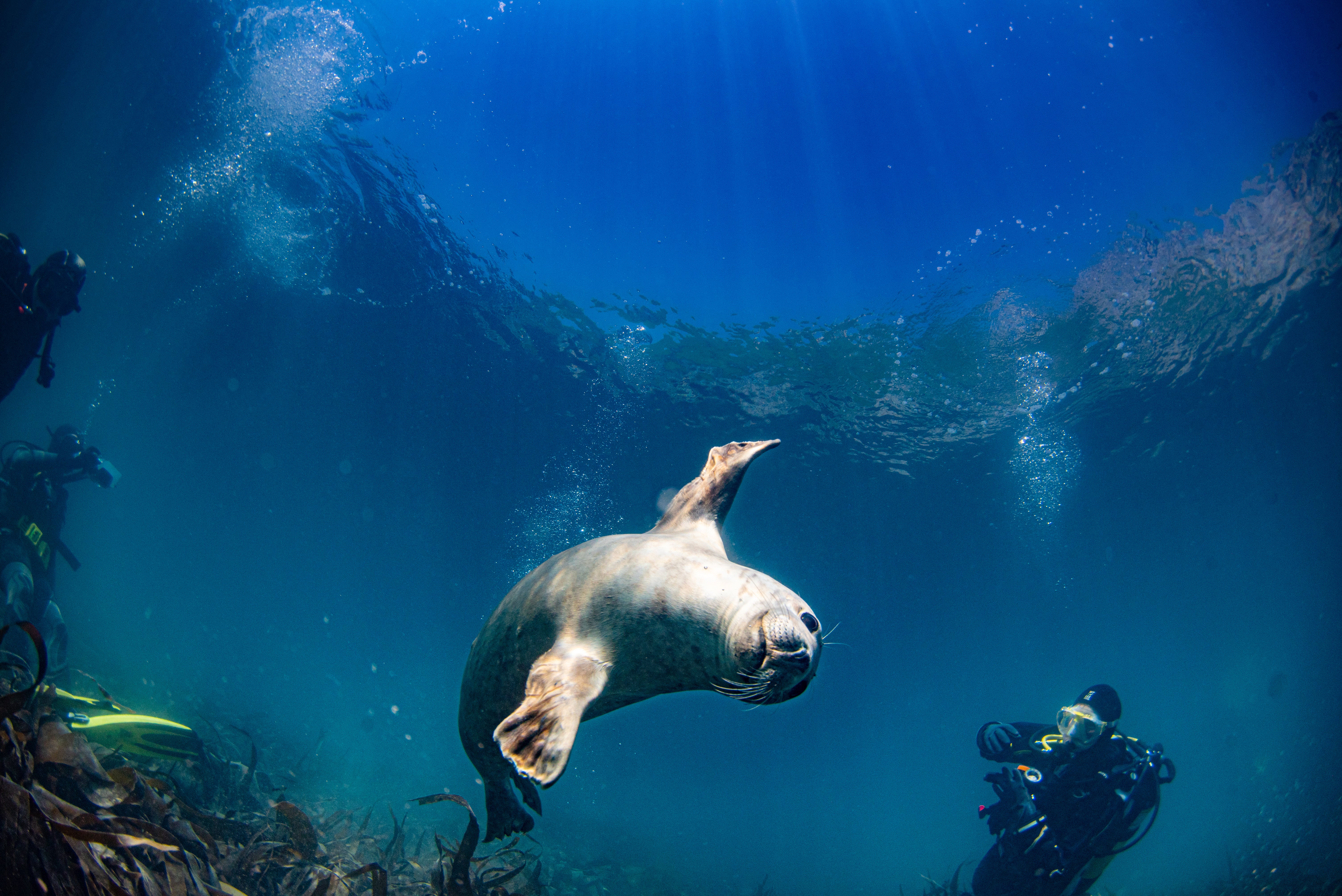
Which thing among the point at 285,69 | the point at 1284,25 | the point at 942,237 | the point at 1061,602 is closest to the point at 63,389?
A: the point at 285,69

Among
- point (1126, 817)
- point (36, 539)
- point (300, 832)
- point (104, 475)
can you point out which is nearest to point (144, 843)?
point (300, 832)

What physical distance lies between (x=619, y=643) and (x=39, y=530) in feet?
40.8

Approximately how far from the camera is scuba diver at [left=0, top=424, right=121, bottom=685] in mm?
7691

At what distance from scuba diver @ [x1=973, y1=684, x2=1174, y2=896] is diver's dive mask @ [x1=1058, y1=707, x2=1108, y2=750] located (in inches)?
0.4

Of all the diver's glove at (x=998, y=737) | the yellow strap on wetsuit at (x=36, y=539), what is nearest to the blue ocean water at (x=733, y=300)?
the yellow strap on wetsuit at (x=36, y=539)

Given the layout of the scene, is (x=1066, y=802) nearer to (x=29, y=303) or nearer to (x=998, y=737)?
(x=998, y=737)

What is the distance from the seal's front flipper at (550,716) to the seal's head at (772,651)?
58 cm

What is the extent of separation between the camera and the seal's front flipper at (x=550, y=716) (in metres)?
1.75

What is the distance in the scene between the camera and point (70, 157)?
48.3ft

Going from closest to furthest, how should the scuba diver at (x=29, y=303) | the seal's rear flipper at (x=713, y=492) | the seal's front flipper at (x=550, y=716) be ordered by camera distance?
the seal's front flipper at (x=550, y=716) → the seal's rear flipper at (x=713, y=492) → the scuba diver at (x=29, y=303)

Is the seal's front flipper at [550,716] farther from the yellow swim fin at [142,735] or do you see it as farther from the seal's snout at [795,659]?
the yellow swim fin at [142,735]

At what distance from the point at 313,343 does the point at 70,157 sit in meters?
7.35

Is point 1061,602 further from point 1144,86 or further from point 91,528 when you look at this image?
point 91,528

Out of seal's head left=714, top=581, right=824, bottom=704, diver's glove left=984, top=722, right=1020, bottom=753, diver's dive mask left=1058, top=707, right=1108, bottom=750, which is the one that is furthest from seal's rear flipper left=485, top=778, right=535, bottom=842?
diver's dive mask left=1058, top=707, right=1108, bottom=750
